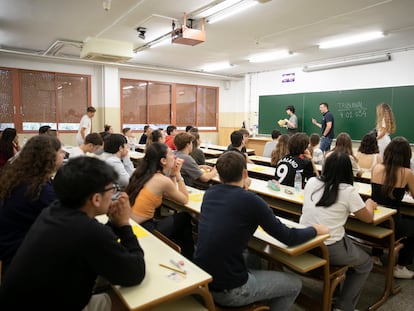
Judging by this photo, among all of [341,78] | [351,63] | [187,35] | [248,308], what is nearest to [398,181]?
[248,308]

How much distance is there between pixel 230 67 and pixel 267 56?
1.77 meters

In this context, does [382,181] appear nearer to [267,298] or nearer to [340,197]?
[340,197]

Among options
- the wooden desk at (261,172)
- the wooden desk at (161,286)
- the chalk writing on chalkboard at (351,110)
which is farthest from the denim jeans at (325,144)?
the wooden desk at (161,286)

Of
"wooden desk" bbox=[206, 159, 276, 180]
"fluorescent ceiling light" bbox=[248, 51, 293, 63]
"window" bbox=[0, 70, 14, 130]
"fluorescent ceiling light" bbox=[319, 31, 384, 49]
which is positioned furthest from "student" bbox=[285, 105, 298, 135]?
"window" bbox=[0, 70, 14, 130]

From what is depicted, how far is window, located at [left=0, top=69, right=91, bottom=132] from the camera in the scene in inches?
313

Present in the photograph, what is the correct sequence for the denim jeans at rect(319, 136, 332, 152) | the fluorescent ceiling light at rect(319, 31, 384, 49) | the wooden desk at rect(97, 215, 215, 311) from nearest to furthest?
the wooden desk at rect(97, 215, 215, 311) → the fluorescent ceiling light at rect(319, 31, 384, 49) → the denim jeans at rect(319, 136, 332, 152)

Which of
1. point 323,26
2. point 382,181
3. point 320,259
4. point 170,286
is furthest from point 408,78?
point 170,286

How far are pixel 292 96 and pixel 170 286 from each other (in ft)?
29.5

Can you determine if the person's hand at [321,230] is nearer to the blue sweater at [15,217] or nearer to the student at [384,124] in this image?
the blue sweater at [15,217]

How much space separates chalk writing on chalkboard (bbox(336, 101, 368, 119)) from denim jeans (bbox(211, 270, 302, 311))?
23.7ft

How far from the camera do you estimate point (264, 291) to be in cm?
179

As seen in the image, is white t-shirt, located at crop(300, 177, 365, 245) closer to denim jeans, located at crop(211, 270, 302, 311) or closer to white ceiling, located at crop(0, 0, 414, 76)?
denim jeans, located at crop(211, 270, 302, 311)

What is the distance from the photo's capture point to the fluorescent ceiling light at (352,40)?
6.09 metres

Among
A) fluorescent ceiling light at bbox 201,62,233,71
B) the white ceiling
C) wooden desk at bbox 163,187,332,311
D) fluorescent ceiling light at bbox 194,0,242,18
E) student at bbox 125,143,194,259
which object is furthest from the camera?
fluorescent ceiling light at bbox 201,62,233,71
